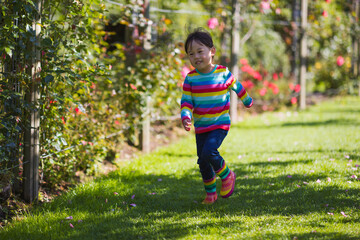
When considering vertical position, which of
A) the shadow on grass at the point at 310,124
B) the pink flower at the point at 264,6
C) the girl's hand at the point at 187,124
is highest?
the pink flower at the point at 264,6

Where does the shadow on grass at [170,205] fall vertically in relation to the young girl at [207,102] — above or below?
below

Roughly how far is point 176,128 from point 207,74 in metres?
4.25

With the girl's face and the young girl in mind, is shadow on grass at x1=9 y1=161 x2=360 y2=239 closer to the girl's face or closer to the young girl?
the young girl

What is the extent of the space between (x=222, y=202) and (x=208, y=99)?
2.98 ft

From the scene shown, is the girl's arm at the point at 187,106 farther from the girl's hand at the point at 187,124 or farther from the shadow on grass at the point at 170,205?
the shadow on grass at the point at 170,205

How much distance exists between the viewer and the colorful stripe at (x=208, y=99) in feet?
11.1

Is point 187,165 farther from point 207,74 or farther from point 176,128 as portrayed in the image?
point 176,128

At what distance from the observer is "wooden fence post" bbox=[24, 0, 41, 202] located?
3449mm

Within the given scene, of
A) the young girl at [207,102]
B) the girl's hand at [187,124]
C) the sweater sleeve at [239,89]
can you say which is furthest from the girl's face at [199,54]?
the girl's hand at [187,124]

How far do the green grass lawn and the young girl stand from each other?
0.37 meters

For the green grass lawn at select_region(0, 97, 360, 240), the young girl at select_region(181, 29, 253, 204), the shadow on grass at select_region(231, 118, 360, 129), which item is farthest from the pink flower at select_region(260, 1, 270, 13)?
the young girl at select_region(181, 29, 253, 204)

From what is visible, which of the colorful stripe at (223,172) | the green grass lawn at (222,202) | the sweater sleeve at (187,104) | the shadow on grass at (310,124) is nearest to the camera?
the green grass lawn at (222,202)

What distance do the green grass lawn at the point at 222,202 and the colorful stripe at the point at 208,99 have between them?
2.31ft

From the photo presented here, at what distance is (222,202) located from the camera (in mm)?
3561
